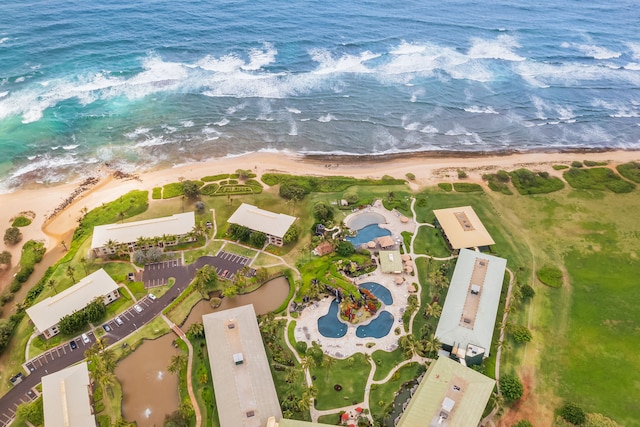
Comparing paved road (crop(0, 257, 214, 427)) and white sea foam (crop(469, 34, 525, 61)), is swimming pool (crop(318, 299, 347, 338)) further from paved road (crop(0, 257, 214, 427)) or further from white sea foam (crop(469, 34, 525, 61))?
white sea foam (crop(469, 34, 525, 61))

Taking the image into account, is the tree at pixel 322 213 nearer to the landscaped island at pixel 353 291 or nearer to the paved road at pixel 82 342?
the landscaped island at pixel 353 291

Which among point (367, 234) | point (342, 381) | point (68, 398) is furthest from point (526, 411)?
point (68, 398)

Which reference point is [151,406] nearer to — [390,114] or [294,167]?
[294,167]

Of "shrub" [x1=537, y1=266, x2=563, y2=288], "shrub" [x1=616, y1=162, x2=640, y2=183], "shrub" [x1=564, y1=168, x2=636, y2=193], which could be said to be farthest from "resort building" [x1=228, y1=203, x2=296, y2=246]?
"shrub" [x1=616, y1=162, x2=640, y2=183]

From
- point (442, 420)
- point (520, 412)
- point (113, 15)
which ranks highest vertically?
point (113, 15)

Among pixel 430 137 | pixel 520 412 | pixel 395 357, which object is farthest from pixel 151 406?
pixel 430 137

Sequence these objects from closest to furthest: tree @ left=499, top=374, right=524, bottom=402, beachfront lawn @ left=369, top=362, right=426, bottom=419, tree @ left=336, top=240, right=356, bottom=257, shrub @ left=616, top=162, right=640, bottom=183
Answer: beachfront lawn @ left=369, top=362, right=426, bottom=419 → tree @ left=499, top=374, right=524, bottom=402 → tree @ left=336, top=240, right=356, bottom=257 → shrub @ left=616, top=162, right=640, bottom=183
